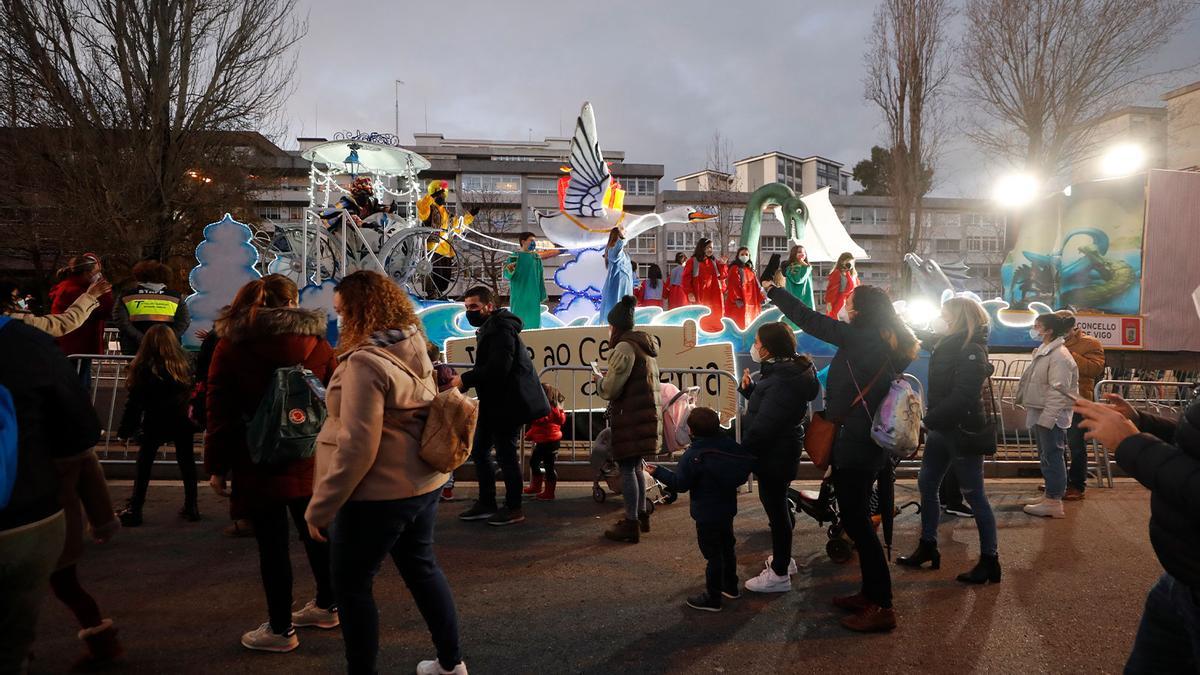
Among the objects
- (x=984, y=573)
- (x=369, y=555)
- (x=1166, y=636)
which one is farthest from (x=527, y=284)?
(x=1166, y=636)

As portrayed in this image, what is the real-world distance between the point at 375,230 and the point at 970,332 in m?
10.7

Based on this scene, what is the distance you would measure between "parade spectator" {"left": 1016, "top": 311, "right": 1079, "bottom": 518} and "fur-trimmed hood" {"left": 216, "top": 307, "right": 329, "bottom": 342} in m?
5.85

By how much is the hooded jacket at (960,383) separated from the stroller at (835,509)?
40cm

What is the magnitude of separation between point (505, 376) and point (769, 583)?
7.58 feet

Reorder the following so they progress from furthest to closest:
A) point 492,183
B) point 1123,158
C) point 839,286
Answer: point 492,183, point 1123,158, point 839,286

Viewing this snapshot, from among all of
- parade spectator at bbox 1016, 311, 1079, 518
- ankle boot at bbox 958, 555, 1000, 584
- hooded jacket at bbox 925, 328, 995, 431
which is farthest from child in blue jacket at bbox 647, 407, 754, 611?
parade spectator at bbox 1016, 311, 1079, 518

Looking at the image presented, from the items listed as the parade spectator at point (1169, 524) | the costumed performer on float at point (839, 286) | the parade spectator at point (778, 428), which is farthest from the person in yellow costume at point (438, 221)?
the parade spectator at point (1169, 524)

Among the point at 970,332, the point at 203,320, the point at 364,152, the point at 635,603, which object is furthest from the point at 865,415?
the point at 364,152

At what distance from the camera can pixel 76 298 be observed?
5.58 m

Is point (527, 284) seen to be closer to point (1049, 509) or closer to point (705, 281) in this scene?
point (705, 281)

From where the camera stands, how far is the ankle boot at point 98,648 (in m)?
3.07

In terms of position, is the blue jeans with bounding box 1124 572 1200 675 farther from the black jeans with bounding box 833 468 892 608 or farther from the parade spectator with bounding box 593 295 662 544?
the parade spectator with bounding box 593 295 662 544

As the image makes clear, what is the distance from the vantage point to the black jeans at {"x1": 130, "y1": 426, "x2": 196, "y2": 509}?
5309 mm

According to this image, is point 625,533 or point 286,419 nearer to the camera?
point 286,419
